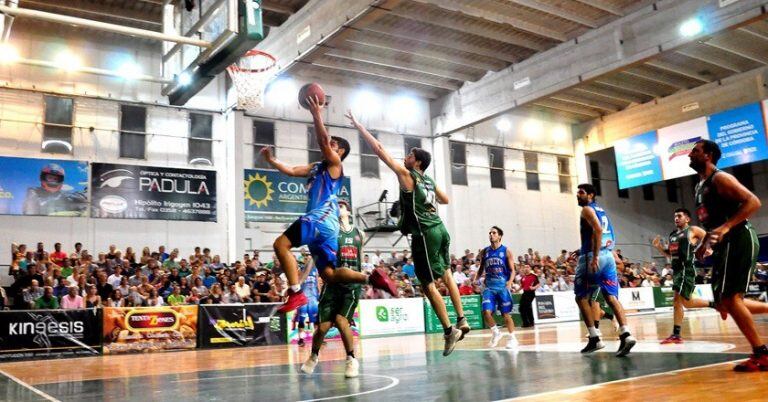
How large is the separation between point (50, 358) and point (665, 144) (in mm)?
24116

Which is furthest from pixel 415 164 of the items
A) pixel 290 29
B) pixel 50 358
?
pixel 290 29

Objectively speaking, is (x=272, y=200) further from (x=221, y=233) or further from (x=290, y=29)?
(x=290, y=29)

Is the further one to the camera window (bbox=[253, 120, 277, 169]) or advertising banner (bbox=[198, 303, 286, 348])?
window (bbox=[253, 120, 277, 169])

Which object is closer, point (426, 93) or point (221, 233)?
point (221, 233)

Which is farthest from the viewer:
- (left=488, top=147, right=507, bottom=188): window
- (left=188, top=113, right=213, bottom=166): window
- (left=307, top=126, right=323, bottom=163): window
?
(left=488, top=147, right=507, bottom=188): window

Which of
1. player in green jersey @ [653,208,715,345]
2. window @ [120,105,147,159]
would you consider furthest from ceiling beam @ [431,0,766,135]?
window @ [120,105,147,159]

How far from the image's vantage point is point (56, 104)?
862 inches

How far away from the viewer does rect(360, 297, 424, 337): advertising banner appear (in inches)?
711

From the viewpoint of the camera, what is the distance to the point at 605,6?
2147 cm

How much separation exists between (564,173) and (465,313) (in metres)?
16.8

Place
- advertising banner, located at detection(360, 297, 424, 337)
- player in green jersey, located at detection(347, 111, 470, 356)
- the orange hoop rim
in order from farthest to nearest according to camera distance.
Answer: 1. advertising banner, located at detection(360, 297, 424, 337)
2. the orange hoop rim
3. player in green jersey, located at detection(347, 111, 470, 356)

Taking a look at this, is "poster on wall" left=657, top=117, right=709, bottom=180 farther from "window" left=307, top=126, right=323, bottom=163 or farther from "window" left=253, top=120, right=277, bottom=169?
"window" left=253, top=120, right=277, bottom=169

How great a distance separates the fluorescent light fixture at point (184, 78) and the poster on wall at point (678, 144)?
21241 mm

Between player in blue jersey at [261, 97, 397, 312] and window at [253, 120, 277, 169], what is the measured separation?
18592 millimetres
